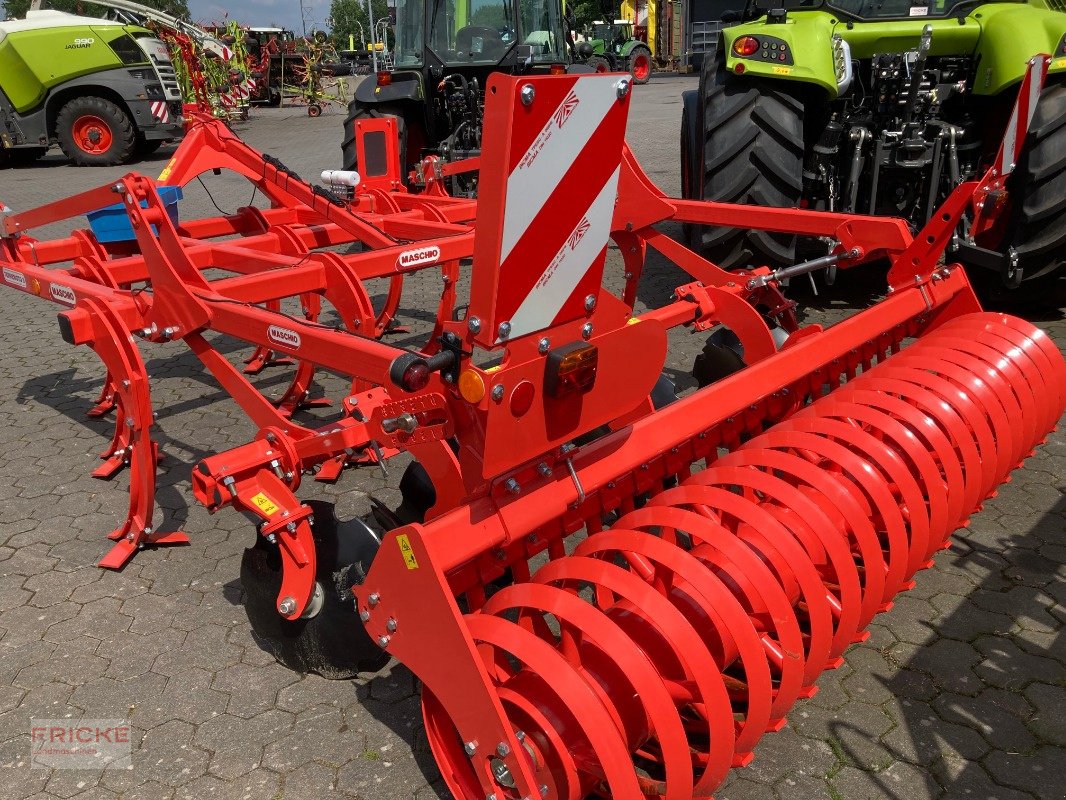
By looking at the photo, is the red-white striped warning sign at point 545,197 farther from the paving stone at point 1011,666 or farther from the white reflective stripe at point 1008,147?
the white reflective stripe at point 1008,147

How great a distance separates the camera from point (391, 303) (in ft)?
16.0

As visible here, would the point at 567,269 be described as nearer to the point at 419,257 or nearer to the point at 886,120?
the point at 419,257

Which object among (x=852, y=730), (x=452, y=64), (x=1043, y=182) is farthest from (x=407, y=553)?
(x=452, y=64)

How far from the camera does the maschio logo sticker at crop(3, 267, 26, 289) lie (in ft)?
11.6

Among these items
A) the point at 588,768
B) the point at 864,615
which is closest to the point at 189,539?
the point at 588,768

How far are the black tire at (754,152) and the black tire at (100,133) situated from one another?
1165 cm

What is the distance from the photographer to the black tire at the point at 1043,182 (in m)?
4.24

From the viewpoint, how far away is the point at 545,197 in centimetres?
166

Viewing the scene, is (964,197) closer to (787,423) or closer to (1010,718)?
(787,423)

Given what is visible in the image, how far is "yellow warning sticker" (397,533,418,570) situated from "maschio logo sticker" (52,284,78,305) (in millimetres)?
2230

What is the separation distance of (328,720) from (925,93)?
4.82 m

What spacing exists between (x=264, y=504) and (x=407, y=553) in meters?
0.75

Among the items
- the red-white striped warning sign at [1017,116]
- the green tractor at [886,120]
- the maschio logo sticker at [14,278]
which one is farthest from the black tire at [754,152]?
the maschio logo sticker at [14,278]

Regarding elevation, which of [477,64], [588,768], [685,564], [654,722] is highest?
[477,64]
